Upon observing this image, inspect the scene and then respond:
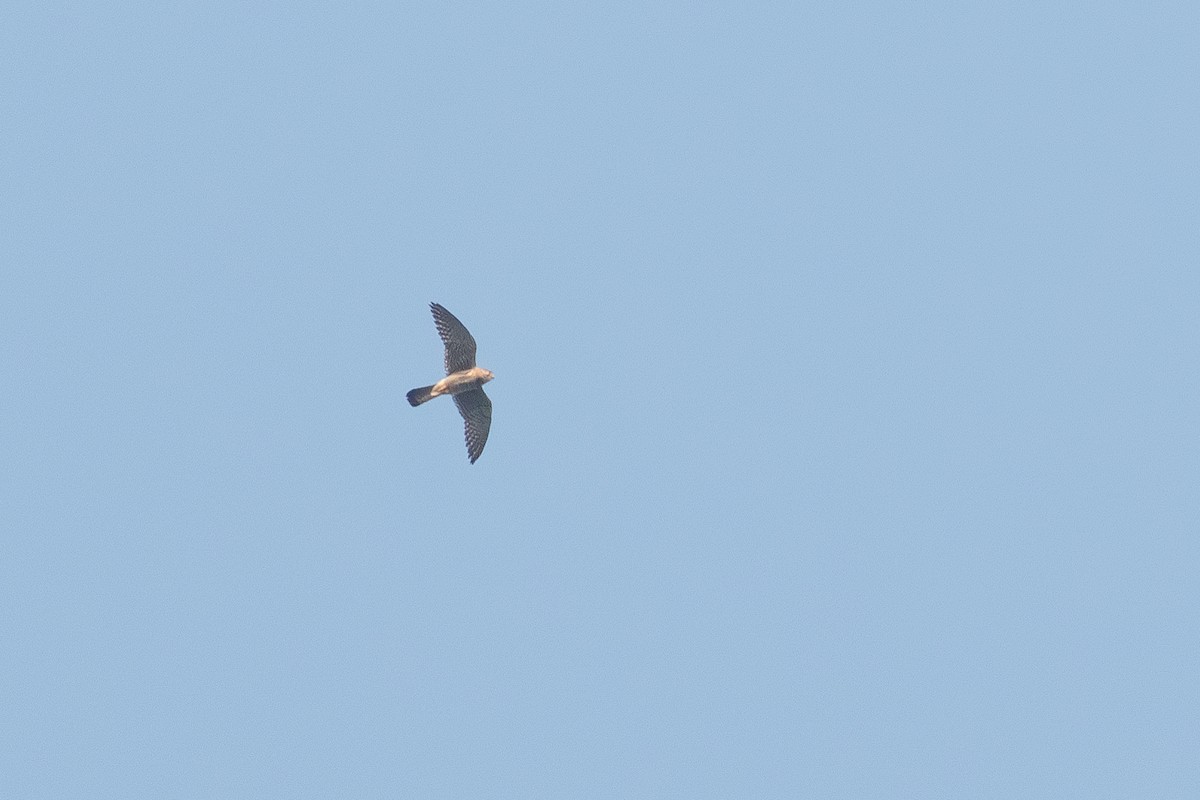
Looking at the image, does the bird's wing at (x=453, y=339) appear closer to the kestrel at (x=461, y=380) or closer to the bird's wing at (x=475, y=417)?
the kestrel at (x=461, y=380)

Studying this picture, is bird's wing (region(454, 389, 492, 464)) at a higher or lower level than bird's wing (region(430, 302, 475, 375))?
lower

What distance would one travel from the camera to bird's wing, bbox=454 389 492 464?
34375 millimetres

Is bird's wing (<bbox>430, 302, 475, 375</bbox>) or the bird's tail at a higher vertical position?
bird's wing (<bbox>430, 302, 475, 375</bbox>)

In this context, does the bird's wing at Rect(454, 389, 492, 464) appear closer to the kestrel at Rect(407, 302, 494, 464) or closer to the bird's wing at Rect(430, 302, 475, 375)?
the kestrel at Rect(407, 302, 494, 464)

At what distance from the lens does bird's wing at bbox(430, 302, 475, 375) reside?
111ft

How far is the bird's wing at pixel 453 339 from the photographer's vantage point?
33.8 metres

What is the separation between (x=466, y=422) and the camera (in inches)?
1361

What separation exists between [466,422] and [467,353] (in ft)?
4.88

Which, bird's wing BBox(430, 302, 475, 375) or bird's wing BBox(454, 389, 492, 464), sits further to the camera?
bird's wing BBox(454, 389, 492, 464)

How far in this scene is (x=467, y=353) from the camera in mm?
34031

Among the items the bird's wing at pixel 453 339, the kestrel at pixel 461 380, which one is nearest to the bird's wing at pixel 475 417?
the kestrel at pixel 461 380

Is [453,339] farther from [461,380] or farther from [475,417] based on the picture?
[475,417]

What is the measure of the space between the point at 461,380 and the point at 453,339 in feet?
2.77

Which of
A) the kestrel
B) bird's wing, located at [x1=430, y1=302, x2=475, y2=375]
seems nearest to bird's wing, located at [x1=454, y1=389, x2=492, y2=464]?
the kestrel
